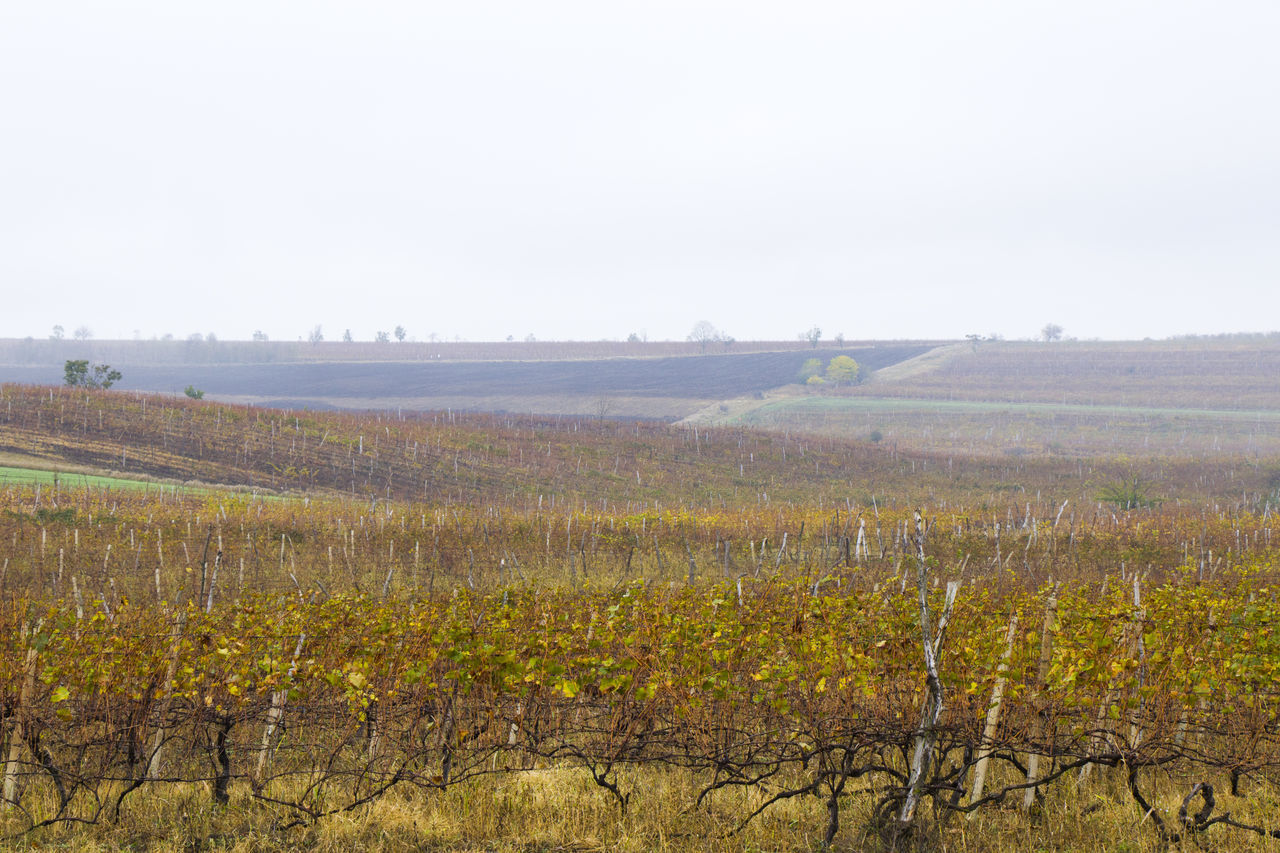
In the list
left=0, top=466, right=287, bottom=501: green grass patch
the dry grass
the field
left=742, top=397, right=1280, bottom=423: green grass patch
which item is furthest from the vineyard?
left=742, top=397, right=1280, bottom=423: green grass patch

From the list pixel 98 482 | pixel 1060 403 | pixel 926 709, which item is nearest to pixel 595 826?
pixel 926 709

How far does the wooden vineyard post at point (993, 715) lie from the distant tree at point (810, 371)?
110m

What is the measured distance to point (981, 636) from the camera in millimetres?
7457

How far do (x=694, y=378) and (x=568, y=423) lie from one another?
5878cm

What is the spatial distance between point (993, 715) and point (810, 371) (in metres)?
112

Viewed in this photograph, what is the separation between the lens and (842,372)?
113562 millimetres

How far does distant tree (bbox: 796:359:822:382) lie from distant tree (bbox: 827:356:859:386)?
1.72 metres

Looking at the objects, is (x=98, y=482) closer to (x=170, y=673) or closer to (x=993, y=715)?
(x=170, y=673)

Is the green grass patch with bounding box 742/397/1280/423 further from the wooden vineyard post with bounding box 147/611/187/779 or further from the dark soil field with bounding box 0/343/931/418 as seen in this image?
the wooden vineyard post with bounding box 147/611/187/779

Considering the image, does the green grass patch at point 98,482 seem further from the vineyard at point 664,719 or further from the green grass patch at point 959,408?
the green grass patch at point 959,408

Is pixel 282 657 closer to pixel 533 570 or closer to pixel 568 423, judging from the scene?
pixel 533 570

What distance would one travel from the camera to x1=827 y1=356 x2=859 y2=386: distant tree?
11306 centimetres

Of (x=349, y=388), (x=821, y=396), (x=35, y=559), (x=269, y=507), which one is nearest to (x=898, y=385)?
(x=821, y=396)

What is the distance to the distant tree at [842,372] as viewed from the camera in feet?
371
